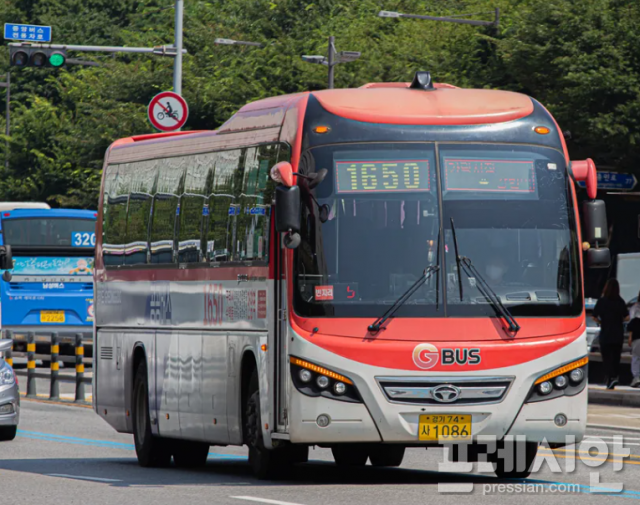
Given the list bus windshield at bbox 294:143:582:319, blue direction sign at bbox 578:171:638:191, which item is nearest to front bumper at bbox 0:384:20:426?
bus windshield at bbox 294:143:582:319

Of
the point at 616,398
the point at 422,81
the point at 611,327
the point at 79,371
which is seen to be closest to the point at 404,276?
the point at 422,81

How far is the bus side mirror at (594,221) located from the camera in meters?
13.1

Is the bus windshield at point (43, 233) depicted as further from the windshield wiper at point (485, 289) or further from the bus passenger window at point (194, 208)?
the windshield wiper at point (485, 289)

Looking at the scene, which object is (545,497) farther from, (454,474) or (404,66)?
(404,66)

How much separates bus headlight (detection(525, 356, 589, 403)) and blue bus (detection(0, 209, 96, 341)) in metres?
25.1

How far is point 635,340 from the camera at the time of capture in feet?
87.9

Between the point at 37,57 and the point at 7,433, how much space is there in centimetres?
1362

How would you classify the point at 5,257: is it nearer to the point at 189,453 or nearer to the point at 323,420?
the point at 189,453

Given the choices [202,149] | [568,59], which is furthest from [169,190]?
[568,59]

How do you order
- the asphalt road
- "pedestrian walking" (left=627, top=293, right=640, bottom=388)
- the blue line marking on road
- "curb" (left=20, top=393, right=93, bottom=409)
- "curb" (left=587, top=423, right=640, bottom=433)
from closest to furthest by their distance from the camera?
the asphalt road, the blue line marking on road, "curb" (left=587, top=423, right=640, bottom=433), "pedestrian walking" (left=627, top=293, right=640, bottom=388), "curb" (left=20, top=393, right=93, bottom=409)

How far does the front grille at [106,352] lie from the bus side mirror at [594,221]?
6.26 metres

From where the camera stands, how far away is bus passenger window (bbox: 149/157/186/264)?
1590 cm

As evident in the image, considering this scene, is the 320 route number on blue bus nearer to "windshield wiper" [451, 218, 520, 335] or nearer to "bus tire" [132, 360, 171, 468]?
"bus tire" [132, 360, 171, 468]

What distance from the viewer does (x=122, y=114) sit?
52344 millimetres
